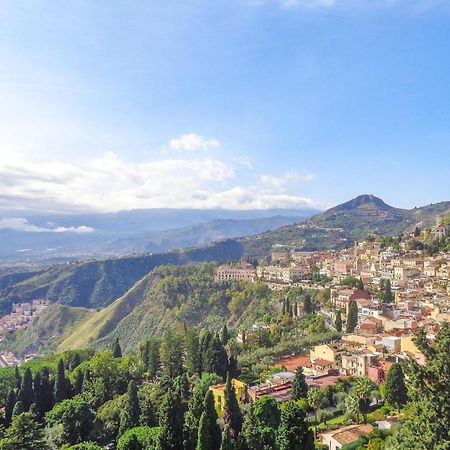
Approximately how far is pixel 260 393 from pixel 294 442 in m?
12.8

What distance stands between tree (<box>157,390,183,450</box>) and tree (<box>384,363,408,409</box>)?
13.9 metres

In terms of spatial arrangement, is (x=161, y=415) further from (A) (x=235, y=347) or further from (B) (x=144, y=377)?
(A) (x=235, y=347)

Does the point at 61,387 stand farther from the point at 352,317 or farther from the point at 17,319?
the point at 17,319

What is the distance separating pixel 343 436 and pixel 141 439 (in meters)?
10.7

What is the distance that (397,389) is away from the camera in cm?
2786

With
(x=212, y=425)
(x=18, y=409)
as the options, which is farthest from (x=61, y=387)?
(x=212, y=425)

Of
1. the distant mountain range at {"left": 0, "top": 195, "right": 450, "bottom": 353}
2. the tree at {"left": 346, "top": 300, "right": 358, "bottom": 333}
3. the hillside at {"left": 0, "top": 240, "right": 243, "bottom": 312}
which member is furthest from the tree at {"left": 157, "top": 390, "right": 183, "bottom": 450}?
the hillside at {"left": 0, "top": 240, "right": 243, "bottom": 312}

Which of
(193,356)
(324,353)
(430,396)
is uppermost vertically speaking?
(430,396)

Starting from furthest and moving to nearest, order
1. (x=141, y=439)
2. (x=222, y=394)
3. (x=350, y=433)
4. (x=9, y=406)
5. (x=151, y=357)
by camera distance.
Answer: (x=151, y=357) → (x=9, y=406) → (x=222, y=394) → (x=141, y=439) → (x=350, y=433)

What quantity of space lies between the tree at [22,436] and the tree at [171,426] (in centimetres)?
773

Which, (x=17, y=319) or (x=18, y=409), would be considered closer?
(x=18, y=409)

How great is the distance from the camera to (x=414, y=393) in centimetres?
1293

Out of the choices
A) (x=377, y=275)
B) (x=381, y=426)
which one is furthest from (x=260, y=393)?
(x=377, y=275)

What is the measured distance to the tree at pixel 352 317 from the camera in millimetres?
48562
